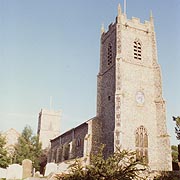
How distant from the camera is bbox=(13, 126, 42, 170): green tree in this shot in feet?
148

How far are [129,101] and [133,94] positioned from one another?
3.73 ft

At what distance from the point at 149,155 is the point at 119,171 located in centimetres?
2179

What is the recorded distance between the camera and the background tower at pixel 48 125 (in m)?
67.9

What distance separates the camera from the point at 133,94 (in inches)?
1204

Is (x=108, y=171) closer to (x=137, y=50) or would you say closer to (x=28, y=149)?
(x=137, y=50)

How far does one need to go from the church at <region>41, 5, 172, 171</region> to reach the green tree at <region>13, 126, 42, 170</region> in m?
12.1

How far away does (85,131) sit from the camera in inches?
1261

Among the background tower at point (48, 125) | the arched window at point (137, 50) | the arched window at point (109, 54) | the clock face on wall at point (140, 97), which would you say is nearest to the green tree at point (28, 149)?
the background tower at point (48, 125)

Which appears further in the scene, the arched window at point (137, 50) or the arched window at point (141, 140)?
the arched window at point (137, 50)

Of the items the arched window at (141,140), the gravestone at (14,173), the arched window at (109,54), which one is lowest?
the gravestone at (14,173)

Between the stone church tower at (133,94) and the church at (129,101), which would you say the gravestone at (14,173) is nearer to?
the church at (129,101)

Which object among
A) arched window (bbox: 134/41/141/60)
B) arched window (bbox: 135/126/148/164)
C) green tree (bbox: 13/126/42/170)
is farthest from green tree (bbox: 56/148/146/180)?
green tree (bbox: 13/126/42/170)

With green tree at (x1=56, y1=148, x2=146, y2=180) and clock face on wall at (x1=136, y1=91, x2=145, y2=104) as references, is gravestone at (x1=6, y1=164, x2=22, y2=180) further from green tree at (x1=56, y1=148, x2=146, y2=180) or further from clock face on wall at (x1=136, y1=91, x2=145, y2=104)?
green tree at (x1=56, y1=148, x2=146, y2=180)

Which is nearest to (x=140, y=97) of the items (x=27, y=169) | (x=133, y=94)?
(x=133, y=94)
